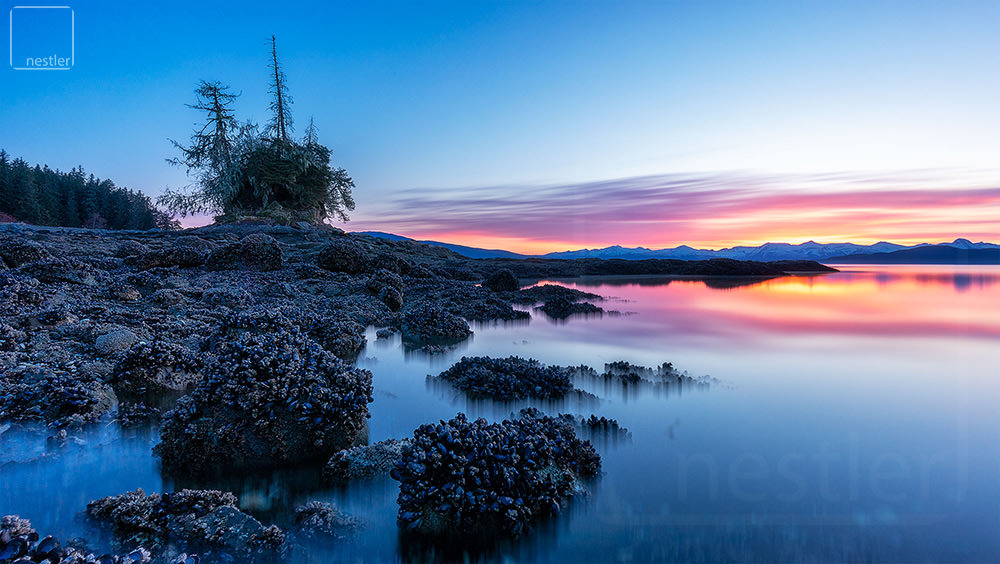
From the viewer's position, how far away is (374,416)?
5004mm

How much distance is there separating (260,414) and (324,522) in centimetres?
134

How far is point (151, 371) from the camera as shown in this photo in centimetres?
517

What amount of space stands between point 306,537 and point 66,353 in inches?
204

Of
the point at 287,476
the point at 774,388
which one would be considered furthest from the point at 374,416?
the point at 774,388

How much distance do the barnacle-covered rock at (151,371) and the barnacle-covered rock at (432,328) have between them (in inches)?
163

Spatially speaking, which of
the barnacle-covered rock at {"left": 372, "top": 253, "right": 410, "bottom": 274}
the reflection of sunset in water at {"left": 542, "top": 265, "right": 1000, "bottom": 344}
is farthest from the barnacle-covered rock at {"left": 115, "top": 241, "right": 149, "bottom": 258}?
the reflection of sunset in water at {"left": 542, "top": 265, "right": 1000, "bottom": 344}

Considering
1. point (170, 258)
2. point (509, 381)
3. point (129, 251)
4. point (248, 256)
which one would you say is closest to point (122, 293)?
point (170, 258)

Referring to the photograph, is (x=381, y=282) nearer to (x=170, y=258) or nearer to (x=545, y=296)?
(x=545, y=296)

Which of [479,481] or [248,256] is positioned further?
[248,256]

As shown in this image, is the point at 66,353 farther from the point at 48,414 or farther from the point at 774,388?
the point at 774,388

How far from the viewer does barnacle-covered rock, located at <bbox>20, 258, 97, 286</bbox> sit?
10311mm

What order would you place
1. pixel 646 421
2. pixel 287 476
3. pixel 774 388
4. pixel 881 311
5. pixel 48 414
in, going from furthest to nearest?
pixel 881 311
pixel 774 388
pixel 646 421
pixel 48 414
pixel 287 476

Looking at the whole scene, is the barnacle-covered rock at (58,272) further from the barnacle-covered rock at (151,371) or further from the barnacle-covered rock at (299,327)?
the barnacle-covered rock at (151,371)

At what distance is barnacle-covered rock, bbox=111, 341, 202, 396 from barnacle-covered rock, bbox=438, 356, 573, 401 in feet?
10.5
